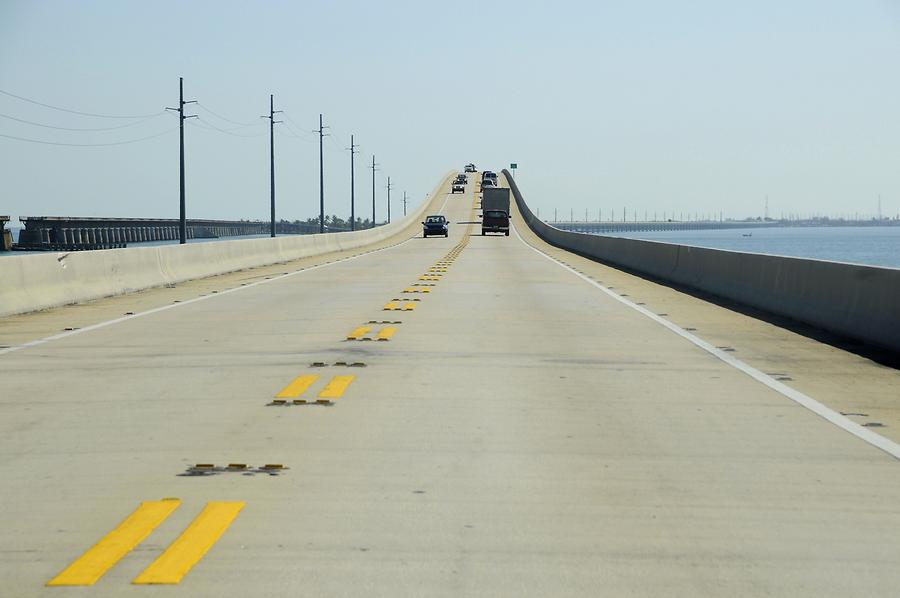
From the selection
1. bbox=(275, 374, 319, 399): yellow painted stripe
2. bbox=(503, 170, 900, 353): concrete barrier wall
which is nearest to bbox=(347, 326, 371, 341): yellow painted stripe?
bbox=(275, 374, 319, 399): yellow painted stripe

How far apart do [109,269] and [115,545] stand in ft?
62.3

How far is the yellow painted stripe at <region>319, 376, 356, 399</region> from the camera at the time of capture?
34.5 feet

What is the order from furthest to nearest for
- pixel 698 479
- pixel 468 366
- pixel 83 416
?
1. pixel 468 366
2. pixel 83 416
3. pixel 698 479

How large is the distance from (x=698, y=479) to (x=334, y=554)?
2.52m

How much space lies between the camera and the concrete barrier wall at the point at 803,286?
49.3ft

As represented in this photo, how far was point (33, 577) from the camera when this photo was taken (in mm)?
5367

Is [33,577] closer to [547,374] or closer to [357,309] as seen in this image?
[547,374]

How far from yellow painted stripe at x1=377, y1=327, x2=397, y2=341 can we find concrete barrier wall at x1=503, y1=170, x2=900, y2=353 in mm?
5550

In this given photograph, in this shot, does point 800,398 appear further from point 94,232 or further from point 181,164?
point 94,232

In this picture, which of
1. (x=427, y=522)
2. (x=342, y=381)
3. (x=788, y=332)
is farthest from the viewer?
(x=788, y=332)

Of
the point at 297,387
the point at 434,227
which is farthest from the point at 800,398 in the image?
the point at 434,227

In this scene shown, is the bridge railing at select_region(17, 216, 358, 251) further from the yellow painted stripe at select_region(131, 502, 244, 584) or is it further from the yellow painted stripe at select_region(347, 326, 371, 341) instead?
the yellow painted stripe at select_region(131, 502, 244, 584)

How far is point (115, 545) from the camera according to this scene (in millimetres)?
5855

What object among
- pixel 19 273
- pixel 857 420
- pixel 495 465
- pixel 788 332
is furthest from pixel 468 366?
pixel 19 273
